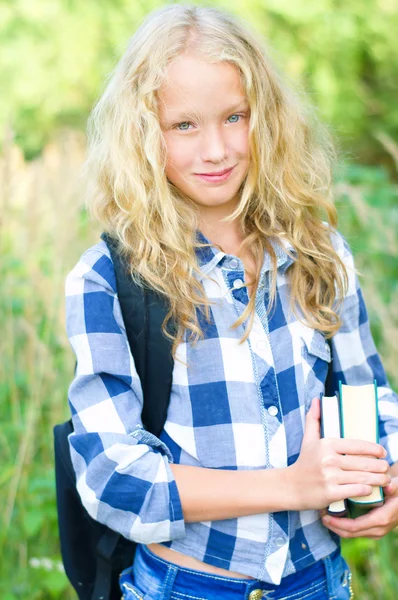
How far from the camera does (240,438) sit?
1.40 metres

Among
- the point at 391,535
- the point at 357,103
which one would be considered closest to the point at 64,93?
the point at 357,103

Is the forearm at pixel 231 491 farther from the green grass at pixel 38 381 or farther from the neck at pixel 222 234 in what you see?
the green grass at pixel 38 381

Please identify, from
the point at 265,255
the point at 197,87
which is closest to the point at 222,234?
the point at 265,255

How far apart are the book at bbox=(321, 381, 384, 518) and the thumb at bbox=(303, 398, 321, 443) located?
1 cm

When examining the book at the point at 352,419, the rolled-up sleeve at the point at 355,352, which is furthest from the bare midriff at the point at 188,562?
the rolled-up sleeve at the point at 355,352

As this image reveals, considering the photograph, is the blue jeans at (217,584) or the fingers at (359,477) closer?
the fingers at (359,477)

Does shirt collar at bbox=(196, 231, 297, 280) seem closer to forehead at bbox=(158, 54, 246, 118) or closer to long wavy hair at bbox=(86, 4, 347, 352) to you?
long wavy hair at bbox=(86, 4, 347, 352)

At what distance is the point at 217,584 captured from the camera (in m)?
1.41

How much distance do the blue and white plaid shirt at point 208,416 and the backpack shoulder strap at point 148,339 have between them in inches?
0.7

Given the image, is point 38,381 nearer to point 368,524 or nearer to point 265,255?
point 265,255

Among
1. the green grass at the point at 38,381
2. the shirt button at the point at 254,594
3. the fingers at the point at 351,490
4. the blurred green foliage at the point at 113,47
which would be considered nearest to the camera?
the fingers at the point at 351,490

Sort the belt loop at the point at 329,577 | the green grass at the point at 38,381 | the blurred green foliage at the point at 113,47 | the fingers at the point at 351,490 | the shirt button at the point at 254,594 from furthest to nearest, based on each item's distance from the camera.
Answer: the blurred green foliage at the point at 113,47, the green grass at the point at 38,381, the belt loop at the point at 329,577, the shirt button at the point at 254,594, the fingers at the point at 351,490

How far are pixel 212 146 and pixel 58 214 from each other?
1.21 meters

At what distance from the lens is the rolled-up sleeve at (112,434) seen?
1.30 meters
